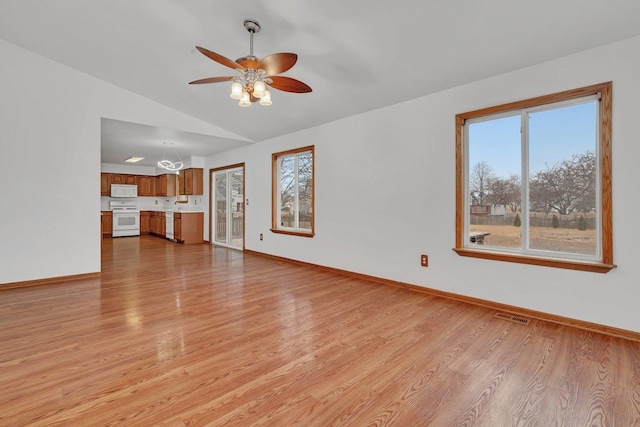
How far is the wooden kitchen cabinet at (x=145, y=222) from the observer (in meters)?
9.68

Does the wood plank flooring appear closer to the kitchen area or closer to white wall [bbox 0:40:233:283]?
white wall [bbox 0:40:233:283]

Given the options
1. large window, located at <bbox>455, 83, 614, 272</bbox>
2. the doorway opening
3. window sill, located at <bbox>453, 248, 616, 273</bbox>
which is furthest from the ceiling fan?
the doorway opening

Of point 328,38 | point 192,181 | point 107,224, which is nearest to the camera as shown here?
point 328,38

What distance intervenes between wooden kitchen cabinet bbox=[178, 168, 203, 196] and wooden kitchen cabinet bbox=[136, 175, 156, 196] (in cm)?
227

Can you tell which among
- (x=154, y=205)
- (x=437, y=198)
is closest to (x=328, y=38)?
(x=437, y=198)

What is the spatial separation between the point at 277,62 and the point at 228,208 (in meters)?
5.32

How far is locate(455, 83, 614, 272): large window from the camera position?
2.55 metres

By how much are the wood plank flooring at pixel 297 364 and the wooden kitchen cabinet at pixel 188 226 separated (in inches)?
168

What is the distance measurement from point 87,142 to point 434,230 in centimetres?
480

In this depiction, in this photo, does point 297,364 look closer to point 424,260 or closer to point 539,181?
point 424,260

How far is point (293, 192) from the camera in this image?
5.49 meters

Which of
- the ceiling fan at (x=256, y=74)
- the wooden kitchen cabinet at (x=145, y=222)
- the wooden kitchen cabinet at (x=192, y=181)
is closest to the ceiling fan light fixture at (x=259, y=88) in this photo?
the ceiling fan at (x=256, y=74)

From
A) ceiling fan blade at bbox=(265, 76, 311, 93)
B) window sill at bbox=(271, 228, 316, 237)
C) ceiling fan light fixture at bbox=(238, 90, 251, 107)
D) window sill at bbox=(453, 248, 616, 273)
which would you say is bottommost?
window sill at bbox=(453, 248, 616, 273)

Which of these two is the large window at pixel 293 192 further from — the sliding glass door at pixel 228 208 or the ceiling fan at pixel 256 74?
the ceiling fan at pixel 256 74
